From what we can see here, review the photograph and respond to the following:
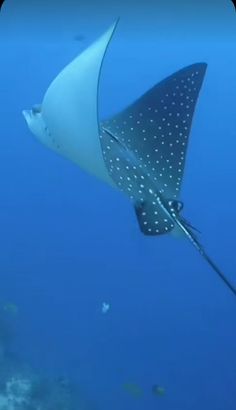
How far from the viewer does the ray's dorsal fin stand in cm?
332

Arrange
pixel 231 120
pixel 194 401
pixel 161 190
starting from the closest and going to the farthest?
1. pixel 161 190
2. pixel 194 401
3. pixel 231 120

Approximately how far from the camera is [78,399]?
366 inches

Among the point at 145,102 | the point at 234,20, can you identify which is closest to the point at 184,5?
the point at 234,20

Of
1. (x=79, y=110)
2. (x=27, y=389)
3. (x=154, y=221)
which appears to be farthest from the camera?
(x=27, y=389)

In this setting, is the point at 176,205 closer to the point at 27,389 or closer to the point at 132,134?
the point at 132,134

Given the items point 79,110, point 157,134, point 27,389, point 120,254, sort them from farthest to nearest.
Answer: point 120,254 → point 27,389 → point 157,134 → point 79,110

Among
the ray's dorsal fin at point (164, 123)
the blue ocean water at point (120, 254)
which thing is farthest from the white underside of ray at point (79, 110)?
the blue ocean water at point (120, 254)

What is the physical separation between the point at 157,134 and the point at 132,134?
0.17m

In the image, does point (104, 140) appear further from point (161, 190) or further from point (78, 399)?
point (78, 399)

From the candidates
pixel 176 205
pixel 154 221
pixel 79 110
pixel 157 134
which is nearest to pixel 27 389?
pixel 157 134

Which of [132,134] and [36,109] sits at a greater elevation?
[36,109]

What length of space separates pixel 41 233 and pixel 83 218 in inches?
90.9

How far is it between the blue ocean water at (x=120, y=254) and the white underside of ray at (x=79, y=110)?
902 centimetres

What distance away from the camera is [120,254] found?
24.5m
